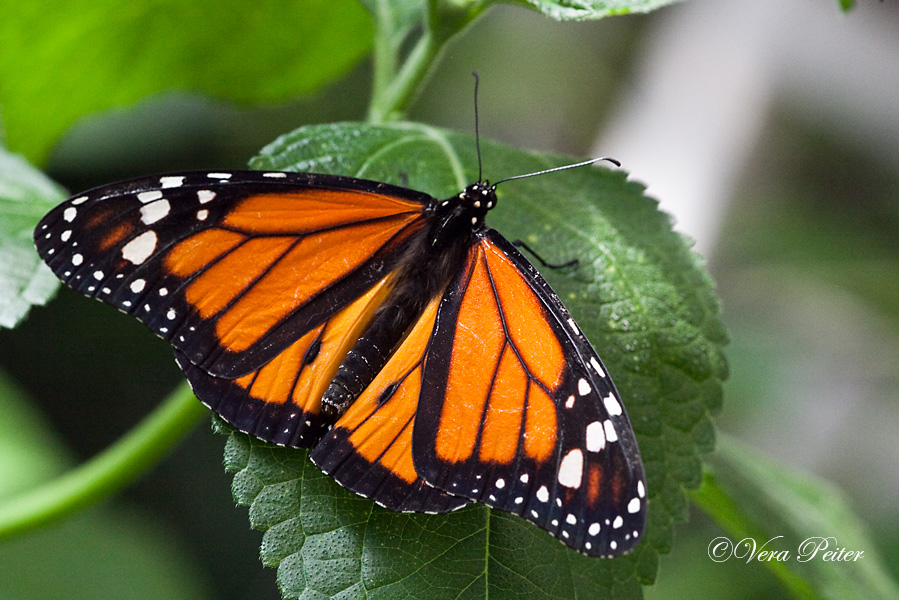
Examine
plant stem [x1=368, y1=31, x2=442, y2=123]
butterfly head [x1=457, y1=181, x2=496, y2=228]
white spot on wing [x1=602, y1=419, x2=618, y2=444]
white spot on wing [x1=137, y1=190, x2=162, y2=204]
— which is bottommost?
white spot on wing [x1=602, y1=419, x2=618, y2=444]

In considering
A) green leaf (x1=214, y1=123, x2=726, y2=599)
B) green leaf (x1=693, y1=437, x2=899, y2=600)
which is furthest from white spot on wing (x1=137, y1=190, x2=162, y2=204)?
green leaf (x1=693, y1=437, x2=899, y2=600)

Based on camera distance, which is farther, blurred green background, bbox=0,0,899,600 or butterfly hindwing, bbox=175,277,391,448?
blurred green background, bbox=0,0,899,600

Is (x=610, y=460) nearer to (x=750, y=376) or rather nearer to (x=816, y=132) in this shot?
(x=750, y=376)

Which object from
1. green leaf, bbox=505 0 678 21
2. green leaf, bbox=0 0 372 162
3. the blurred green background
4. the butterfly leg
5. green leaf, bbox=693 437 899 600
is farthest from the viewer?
the blurred green background

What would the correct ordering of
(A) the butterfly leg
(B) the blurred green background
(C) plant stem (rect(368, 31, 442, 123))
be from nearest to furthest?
(A) the butterfly leg < (C) plant stem (rect(368, 31, 442, 123)) < (B) the blurred green background

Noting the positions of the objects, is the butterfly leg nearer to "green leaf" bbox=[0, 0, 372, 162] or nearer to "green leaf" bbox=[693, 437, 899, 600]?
"green leaf" bbox=[693, 437, 899, 600]

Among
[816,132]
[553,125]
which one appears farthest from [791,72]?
[553,125]
